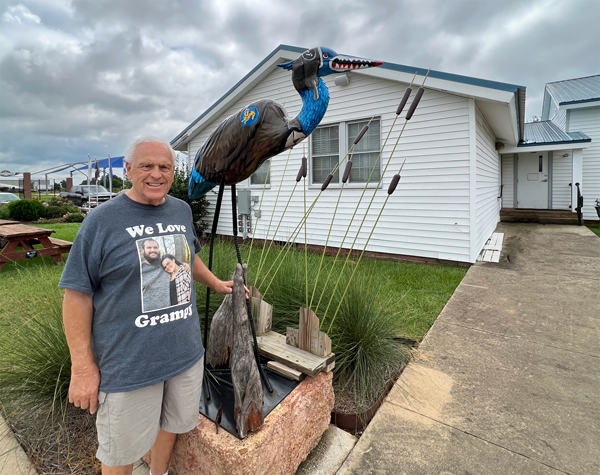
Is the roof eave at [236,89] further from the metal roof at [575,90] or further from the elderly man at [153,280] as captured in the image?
the metal roof at [575,90]

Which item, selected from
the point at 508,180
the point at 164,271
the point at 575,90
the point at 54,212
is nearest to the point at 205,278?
the point at 164,271

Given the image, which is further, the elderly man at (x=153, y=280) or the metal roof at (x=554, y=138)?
the metal roof at (x=554, y=138)

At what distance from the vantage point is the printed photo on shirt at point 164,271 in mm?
1165

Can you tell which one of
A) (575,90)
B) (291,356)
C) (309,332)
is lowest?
(291,356)

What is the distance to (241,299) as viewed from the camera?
1.66m

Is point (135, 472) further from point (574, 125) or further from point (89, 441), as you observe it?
point (574, 125)

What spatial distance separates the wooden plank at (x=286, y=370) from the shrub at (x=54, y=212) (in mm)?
16219

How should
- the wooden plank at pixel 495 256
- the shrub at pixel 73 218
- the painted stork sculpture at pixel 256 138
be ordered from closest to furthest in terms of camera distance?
the painted stork sculpture at pixel 256 138, the wooden plank at pixel 495 256, the shrub at pixel 73 218

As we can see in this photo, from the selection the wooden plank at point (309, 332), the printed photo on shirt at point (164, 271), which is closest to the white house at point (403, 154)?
the wooden plank at point (309, 332)

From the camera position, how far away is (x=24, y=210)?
1263cm

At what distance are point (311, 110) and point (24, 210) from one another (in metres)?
15.4

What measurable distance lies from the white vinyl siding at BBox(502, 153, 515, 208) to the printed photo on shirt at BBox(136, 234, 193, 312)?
13.6 meters

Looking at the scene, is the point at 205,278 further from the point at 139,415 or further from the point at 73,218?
the point at 73,218

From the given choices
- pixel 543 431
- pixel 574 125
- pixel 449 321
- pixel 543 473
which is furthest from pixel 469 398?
pixel 574 125
